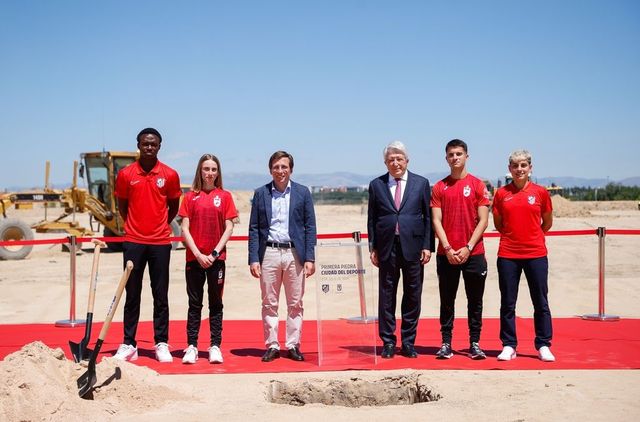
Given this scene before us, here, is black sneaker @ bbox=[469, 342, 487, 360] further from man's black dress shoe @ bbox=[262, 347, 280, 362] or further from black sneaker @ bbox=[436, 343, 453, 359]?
man's black dress shoe @ bbox=[262, 347, 280, 362]

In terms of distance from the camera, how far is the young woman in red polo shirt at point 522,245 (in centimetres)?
657

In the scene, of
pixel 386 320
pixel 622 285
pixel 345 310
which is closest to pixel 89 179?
pixel 345 310

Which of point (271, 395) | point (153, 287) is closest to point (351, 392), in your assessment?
point (271, 395)

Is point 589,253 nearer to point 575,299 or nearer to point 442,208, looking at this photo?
point 575,299

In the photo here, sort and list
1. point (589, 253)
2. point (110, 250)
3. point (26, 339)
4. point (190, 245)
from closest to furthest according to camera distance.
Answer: point (190, 245)
point (26, 339)
point (589, 253)
point (110, 250)

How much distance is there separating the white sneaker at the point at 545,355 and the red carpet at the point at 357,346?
0.06 meters

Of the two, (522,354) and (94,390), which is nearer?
(94,390)

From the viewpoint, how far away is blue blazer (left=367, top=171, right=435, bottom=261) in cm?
661

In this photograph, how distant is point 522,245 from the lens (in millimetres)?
6617

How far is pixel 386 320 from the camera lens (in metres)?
6.76

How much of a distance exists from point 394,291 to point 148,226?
2270 millimetres

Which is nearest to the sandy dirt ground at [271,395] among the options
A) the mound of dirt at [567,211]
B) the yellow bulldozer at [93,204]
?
the yellow bulldozer at [93,204]

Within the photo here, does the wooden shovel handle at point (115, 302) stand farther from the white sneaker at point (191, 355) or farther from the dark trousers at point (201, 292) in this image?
the white sneaker at point (191, 355)

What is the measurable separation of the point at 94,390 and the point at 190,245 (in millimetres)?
1651
